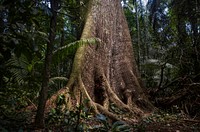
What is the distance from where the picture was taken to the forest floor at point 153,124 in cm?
366

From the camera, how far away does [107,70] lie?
589cm

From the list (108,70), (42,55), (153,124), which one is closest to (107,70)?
(108,70)

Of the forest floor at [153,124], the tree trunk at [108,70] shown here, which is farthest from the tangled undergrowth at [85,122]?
the tree trunk at [108,70]

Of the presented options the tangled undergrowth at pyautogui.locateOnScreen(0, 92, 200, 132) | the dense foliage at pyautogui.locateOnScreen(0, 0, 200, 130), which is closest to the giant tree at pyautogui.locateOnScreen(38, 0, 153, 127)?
the tangled undergrowth at pyautogui.locateOnScreen(0, 92, 200, 132)

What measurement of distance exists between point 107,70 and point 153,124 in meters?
1.64

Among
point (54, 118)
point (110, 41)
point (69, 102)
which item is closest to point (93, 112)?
point (69, 102)

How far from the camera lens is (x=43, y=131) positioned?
364 cm

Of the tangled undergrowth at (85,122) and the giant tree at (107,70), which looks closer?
the tangled undergrowth at (85,122)

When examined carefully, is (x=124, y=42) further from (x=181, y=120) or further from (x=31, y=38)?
(x=31, y=38)

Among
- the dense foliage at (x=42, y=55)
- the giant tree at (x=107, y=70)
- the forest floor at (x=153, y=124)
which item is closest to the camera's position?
the dense foliage at (x=42, y=55)

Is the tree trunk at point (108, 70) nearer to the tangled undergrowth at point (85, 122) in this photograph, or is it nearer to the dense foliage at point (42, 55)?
the tangled undergrowth at point (85, 122)

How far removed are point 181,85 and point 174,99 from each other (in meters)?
0.51

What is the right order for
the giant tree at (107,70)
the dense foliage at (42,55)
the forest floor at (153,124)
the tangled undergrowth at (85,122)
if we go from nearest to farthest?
the dense foliage at (42,55) < the tangled undergrowth at (85,122) < the forest floor at (153,124) < the giant tree at (107,70)

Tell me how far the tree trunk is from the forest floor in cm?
33
